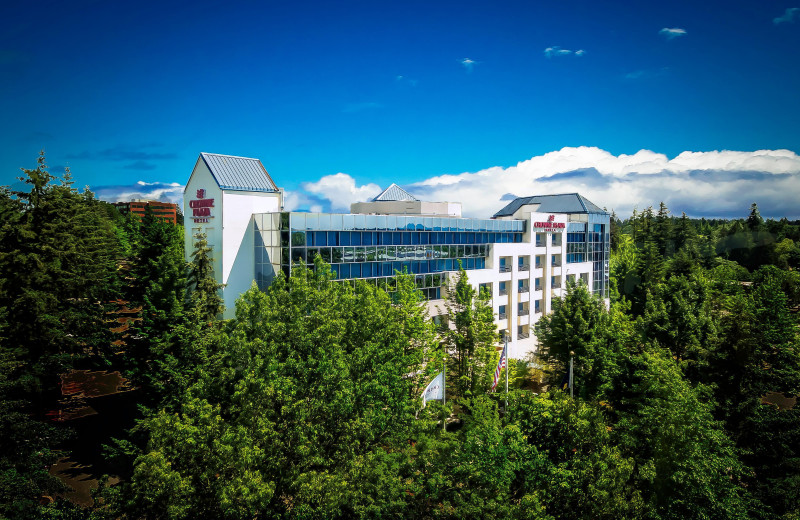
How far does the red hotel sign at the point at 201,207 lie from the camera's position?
40.6m

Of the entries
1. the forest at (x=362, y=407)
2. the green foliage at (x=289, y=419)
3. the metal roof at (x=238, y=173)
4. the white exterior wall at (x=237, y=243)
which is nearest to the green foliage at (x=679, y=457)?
the forest at (x=362, y=407)

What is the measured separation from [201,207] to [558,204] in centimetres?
4544

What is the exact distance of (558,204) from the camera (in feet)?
218

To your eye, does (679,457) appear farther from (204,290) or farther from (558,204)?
(558,204)

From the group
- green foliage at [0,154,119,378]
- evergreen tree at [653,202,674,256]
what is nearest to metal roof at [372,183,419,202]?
green foliage at [0,154,119,378]

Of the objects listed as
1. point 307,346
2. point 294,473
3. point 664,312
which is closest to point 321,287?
point 307,346

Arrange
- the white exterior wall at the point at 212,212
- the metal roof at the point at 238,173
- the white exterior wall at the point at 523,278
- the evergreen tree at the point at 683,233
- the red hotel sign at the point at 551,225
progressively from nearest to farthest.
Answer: the white exterior wall at the point at 212,212 → the metal roof at the point at 238,173 → the white exterior wall at the point at 523,278 → the red hotel sign at the point at 551,225 → the evergreen tree at the point at 683,233

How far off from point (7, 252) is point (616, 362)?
39.4 meters

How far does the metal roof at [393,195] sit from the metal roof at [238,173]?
1843 cm

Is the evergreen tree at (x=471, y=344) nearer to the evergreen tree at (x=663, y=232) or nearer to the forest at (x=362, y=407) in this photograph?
the forest at (x=362, y=407)

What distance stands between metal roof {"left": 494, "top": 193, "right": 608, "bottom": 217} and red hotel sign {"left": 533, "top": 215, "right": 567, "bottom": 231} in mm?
5546

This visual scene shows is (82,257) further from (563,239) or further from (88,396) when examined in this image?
(563,239)

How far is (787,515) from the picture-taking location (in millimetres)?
21906

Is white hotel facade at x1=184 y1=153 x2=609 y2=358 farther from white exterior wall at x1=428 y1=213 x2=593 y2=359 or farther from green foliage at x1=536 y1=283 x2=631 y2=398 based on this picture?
green foliage at x1=536 y1=283 x2=631 y2=398
